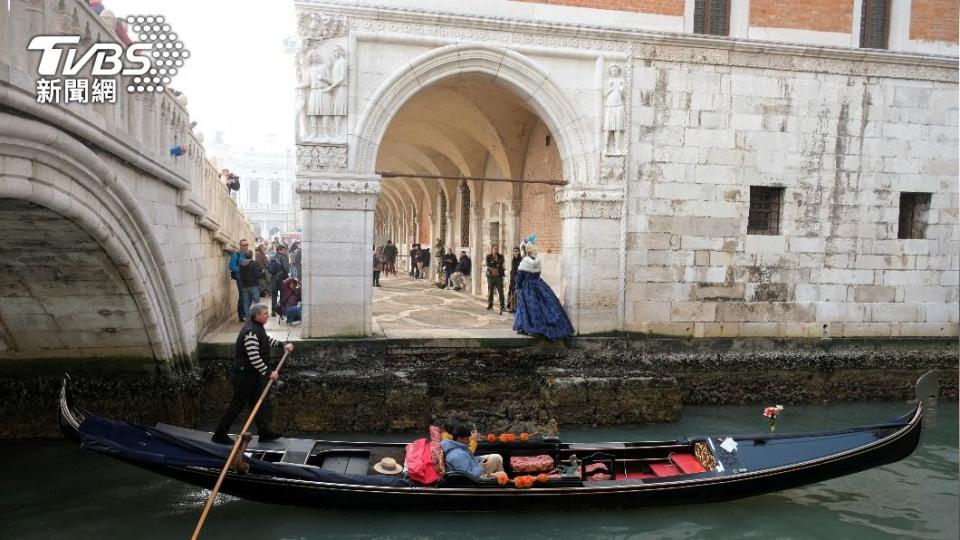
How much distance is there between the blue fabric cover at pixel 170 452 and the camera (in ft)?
15.0

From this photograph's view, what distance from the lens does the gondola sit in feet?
15.5

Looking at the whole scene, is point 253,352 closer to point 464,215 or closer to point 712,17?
point 712,17

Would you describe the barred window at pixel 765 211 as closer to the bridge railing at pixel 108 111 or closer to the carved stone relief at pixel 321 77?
the carved stone relief at pixel 321 77

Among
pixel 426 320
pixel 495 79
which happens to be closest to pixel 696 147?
pixel 495 79

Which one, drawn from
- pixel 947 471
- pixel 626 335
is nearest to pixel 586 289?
pixel 626 335

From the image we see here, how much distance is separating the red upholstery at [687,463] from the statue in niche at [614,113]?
12.9 feet

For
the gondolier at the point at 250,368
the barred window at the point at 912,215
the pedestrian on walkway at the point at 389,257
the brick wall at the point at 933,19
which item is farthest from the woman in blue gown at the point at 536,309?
the pedestrian on walkway at the point at 389,257

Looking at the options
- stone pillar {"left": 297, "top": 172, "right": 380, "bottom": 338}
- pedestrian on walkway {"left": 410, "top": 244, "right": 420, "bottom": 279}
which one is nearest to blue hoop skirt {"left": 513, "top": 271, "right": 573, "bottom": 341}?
stone pillar {"left": 297, "top": 172, "right": 380, "bottom": 338}

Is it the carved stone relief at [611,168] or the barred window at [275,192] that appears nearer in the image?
the carved stone relief at [611,168]

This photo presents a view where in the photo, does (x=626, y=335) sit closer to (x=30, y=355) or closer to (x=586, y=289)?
(x=586, y=289)

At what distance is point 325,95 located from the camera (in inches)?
283

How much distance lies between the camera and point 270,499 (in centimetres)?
493

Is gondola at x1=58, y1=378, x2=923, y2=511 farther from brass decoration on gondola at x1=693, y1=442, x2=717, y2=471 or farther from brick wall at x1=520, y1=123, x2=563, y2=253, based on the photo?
brick wall at x1=520, y1=123, x2=563, y2=253

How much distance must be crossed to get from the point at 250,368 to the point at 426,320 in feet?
13.2
